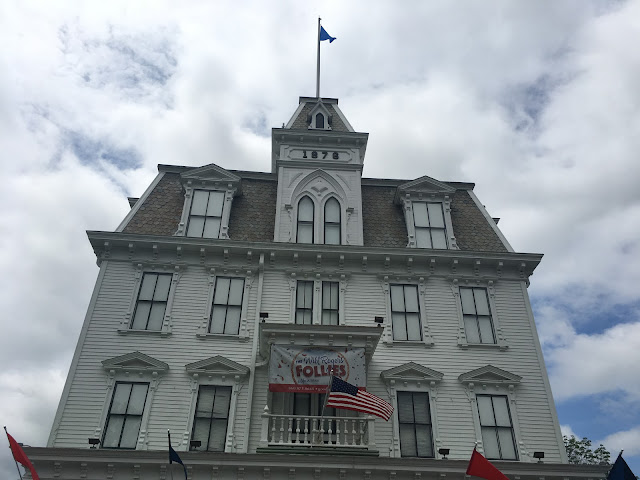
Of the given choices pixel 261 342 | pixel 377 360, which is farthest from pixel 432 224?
pixel 261 342

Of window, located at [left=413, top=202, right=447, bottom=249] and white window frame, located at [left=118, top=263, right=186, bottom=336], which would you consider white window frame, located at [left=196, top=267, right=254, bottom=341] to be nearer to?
white window frame, located at [left=118, top=263, right=186, bottom=336]

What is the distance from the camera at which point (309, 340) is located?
55.5ft

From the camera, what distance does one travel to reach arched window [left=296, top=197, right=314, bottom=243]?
20094 mm

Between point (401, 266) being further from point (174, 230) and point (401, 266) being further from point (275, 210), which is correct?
point (174, 230)

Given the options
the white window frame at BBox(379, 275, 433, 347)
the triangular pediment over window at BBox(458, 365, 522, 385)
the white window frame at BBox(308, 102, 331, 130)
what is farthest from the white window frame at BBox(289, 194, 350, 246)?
the triangular pediment over window at BBox(458, 365, 522, 385)

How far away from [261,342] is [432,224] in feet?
27.9

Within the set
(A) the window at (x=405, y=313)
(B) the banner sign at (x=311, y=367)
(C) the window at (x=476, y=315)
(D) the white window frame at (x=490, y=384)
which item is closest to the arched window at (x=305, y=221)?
(A) the window at (x=405, y=313)

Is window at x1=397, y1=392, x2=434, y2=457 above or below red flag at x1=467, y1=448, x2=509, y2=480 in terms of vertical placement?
above

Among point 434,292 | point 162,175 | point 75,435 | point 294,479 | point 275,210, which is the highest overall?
point 162,175

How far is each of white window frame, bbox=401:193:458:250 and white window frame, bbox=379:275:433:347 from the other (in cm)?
159

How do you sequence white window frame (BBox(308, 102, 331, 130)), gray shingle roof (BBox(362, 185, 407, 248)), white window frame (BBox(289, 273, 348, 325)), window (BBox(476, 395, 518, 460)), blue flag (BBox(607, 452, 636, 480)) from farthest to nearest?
white window frame (BBox(308, 102, 331, 130)) < gray shingle roof (BBox(362, 185, 407, 248)) < white window frame (BBox(289, 273, 348, 325)) < window (BBox(476, 395, 518, 460)) < blue flag (BBox(607, 452, 636, 480))

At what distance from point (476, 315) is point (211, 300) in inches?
379

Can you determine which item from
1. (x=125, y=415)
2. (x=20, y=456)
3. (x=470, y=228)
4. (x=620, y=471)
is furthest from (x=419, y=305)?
(x=20, y=456)

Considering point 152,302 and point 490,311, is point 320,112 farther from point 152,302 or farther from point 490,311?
point 490,311
